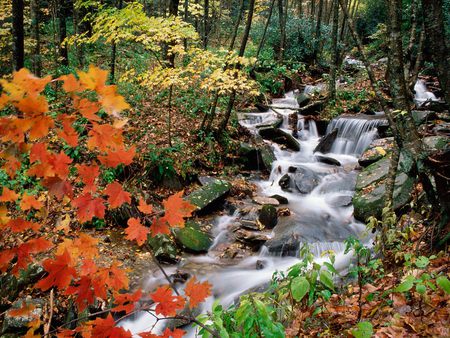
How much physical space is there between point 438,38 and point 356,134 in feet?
31.7

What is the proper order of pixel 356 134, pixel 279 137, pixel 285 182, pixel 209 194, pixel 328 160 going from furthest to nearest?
pixel 279 137
pixel 356 134
pixel 328 160
pixel 285 182
pixel 209 194

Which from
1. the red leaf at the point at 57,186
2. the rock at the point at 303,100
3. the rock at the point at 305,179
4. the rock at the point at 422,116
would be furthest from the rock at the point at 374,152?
the red leaf at the point at 57,186

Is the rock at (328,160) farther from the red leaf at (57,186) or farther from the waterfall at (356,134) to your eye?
the red leaf at (57,186)

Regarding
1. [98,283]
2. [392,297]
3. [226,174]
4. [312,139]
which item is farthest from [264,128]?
[98,283]

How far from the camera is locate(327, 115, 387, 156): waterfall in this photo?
12.1m

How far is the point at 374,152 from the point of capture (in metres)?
10.8

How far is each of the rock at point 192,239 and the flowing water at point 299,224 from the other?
0.63 ft

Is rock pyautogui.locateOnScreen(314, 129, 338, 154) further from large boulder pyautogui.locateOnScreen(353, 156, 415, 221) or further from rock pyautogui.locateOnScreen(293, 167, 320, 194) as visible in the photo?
large boulder pyautogui.locateOnScreen(353, 156, 415, 221)

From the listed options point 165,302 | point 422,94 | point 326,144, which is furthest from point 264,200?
point 422,94

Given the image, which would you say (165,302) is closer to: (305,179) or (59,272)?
(59,272)

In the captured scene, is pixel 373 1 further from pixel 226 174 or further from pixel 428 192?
pixel 428 192

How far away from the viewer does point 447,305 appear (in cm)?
267

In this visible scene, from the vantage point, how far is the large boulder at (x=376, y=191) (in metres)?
6.95

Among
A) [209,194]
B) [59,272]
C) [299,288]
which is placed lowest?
[209,194]
